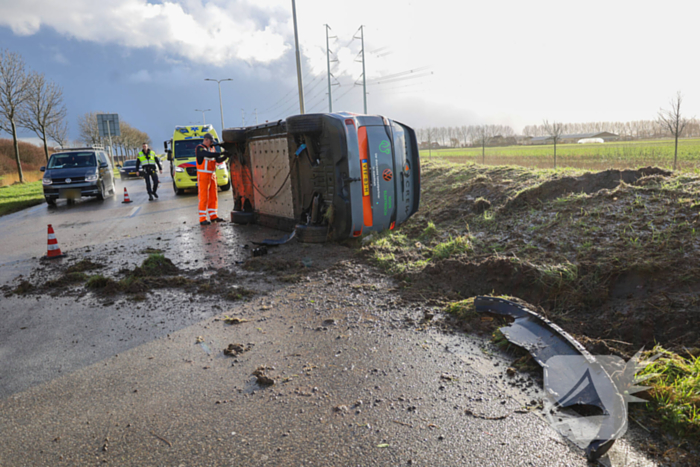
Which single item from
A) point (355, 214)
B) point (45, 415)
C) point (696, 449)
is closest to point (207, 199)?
point (355, 214)

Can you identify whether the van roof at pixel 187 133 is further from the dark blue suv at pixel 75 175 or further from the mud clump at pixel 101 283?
the mud clump at pixel 101 283

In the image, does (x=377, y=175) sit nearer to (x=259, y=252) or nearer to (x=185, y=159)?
(x=259, y=252)

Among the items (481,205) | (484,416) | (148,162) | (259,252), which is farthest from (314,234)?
(148,162)

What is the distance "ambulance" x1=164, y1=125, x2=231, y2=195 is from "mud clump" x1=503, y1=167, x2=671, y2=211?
529 inches

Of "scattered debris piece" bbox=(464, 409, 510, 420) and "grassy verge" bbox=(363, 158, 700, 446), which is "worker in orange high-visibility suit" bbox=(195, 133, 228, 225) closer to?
"grassy verge" bbox=(363, 158, 700, 446)

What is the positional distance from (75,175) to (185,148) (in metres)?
4.09

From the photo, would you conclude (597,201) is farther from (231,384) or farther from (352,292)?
(231,384)

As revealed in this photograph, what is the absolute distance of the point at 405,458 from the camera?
240cm

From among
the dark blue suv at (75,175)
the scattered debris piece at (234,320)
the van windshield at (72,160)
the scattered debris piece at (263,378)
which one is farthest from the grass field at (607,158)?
the van windshield at (72,160)

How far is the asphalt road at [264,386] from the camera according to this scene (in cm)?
251

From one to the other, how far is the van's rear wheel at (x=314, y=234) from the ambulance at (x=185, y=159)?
1156 cm

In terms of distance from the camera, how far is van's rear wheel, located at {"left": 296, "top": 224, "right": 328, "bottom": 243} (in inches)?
295

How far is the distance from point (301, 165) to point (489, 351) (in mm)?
5428


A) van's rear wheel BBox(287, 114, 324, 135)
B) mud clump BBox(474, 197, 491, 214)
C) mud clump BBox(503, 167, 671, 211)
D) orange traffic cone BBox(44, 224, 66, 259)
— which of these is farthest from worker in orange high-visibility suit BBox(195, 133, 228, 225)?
mud clump BBox(503, 167, 671, 211)
